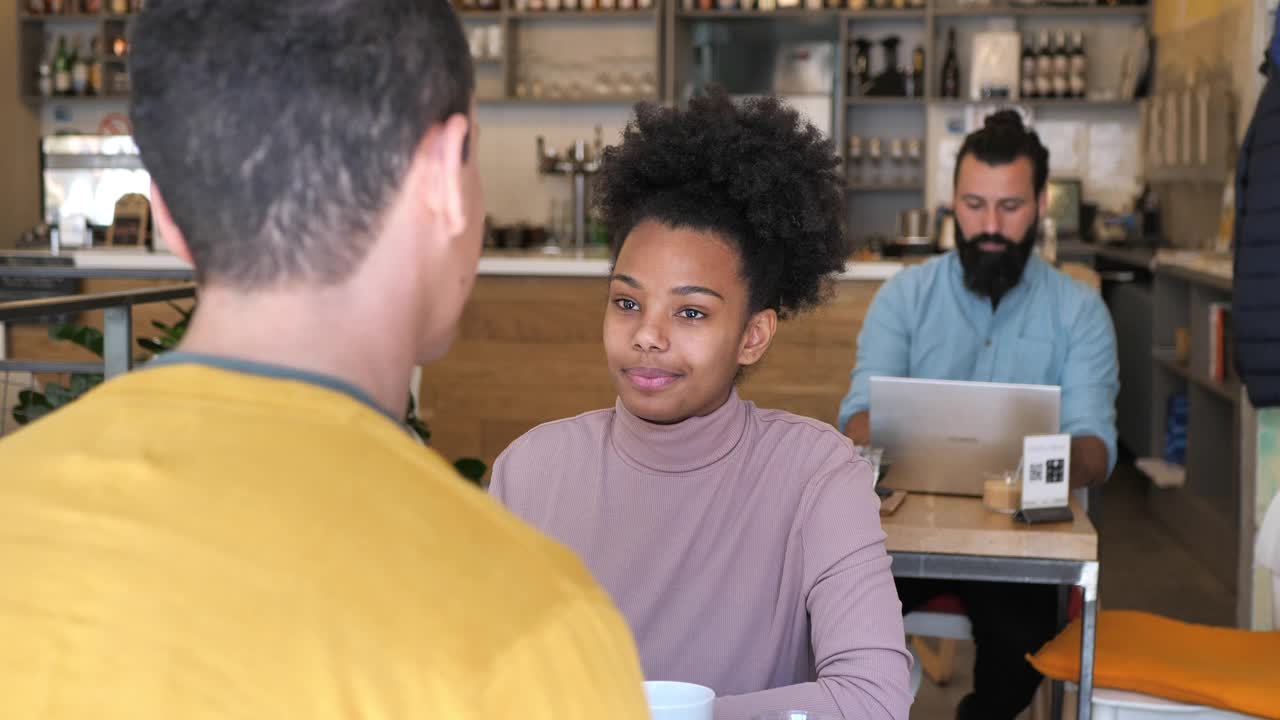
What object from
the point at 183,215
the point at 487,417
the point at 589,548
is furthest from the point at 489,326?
the point at 183,215

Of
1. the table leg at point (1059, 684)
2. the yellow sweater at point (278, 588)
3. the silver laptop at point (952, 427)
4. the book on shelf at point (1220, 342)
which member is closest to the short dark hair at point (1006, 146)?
the silver laptop at point (952, 427)

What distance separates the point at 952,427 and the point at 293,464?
83.9 inches

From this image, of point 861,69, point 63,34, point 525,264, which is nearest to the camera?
point 525,264

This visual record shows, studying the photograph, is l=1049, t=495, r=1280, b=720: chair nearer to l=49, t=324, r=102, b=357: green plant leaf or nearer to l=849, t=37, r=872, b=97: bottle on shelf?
l=49, t=324, r=102, b=357: green plant leaf

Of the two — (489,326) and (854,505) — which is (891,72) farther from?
(854,505)

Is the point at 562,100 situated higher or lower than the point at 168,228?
higher

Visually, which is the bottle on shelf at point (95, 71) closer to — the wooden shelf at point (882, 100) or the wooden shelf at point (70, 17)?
the wooden shelf at point (70, 17)

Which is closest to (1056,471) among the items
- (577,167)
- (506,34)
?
(577,167)

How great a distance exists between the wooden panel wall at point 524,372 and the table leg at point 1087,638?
3016 millimetres

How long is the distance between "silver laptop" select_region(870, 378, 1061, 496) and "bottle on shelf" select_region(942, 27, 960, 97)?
5.80 metres

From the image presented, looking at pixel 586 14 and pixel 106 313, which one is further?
pixel 586 14

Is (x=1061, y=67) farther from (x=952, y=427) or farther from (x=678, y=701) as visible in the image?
(x=678, y=701)

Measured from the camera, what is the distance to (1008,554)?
2262 mm

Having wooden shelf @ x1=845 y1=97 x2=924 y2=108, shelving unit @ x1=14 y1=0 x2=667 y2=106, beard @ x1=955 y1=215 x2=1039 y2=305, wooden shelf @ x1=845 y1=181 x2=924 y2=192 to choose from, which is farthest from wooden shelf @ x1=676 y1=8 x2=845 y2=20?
beard @ x1=955 y1=215 x2=1039 y2=305
